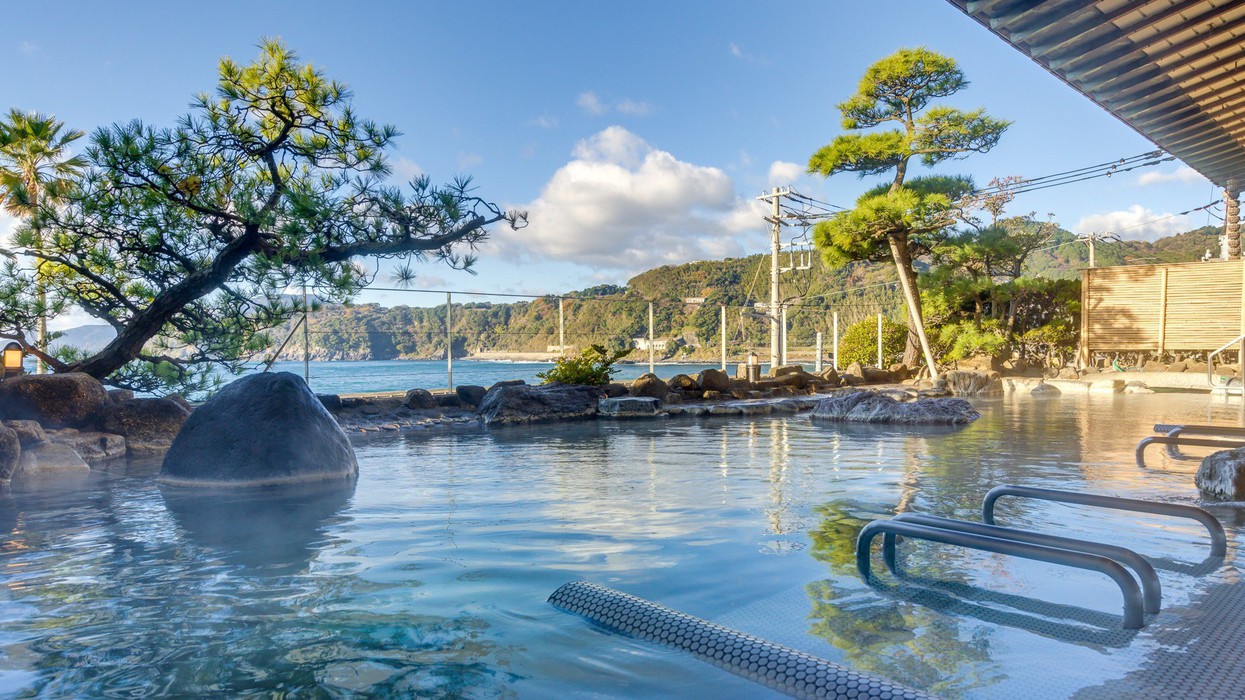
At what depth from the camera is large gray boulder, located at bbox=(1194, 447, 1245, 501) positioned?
15.5 feet

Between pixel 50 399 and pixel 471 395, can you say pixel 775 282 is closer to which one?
pixel 471 395

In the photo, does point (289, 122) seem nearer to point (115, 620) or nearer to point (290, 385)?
point (290, 385)

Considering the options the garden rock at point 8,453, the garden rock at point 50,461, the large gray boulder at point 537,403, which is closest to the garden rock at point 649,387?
the large gray boulder at point 537,403

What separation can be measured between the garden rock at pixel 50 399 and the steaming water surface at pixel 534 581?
1.90m

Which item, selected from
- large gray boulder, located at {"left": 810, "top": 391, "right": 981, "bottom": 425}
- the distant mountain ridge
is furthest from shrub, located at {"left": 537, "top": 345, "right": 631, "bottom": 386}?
large gray boulder, located at {"left": 810, "top": 391, "right": 981, "bottom": 425}

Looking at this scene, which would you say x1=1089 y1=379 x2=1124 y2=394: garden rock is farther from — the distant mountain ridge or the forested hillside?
the forested hillside

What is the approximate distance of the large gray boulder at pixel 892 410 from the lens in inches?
402

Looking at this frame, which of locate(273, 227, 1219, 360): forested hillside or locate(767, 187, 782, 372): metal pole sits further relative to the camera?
locate(767, 187, 782, 372): metal pole

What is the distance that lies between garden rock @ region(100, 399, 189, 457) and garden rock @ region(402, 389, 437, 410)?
3597 millimetres

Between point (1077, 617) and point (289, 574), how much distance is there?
128 inches

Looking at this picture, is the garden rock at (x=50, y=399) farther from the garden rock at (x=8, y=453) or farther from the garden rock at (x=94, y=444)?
the garden rock at (x=8, y=453)

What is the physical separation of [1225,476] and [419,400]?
959 centimetres

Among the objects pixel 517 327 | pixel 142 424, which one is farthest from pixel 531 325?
pixel 142 424

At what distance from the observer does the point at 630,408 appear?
11.6 metres
